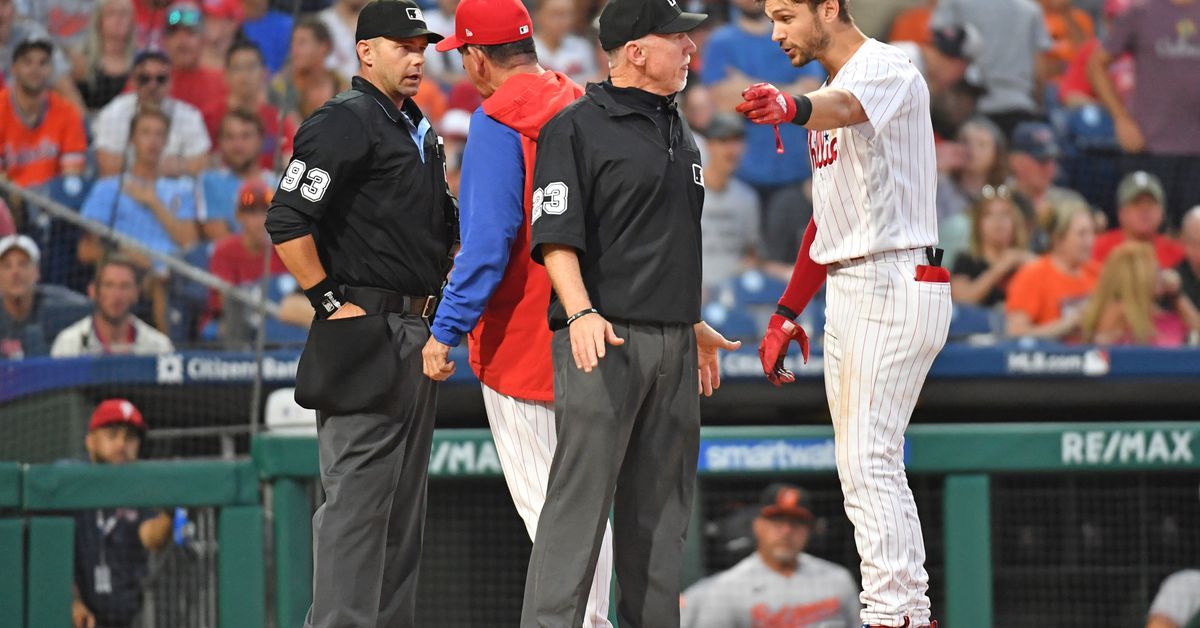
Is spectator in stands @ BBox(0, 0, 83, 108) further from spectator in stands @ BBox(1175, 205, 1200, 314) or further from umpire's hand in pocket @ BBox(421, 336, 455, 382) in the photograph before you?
spectator in stands @ BBox(1175, 205, 1200, 314)

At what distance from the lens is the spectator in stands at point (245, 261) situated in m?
6.93

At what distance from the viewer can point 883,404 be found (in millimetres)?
3307

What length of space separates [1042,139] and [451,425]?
12.3 feet

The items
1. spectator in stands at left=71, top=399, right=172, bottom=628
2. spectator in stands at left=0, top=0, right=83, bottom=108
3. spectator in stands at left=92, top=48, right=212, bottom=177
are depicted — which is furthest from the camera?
spectator in stands at left=0, top=0, right=83, bottom=108

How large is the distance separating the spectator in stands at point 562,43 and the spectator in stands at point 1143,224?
2906 millimetres

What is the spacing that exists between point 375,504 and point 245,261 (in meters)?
3.92

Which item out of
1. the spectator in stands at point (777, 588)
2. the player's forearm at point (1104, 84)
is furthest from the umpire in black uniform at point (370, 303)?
the player's forearm at point (1104, 84)

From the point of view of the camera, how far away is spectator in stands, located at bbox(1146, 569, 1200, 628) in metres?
5.43

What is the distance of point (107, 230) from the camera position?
7.05m

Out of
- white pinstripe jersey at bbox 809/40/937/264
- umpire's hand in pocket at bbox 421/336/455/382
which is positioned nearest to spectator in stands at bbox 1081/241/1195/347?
white pinstripe jersey at bbox 809/40/937/264

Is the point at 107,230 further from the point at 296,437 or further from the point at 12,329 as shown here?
A: the point at 296,437

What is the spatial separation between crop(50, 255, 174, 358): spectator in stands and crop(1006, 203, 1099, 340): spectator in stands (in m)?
4.19

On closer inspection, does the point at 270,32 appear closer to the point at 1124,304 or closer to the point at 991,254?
the point at 991,254

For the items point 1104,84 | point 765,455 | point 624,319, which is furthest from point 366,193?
point 1104,84
